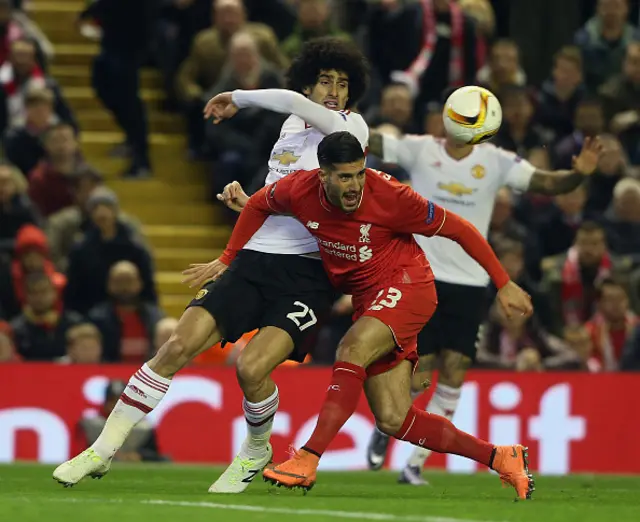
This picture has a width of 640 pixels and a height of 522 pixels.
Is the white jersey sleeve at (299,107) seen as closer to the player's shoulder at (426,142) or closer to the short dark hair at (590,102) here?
the player's shoulder at (426,142)

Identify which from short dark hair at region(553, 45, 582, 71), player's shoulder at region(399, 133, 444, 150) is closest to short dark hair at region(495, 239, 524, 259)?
short dark hair at region(553, 45, 582, 71)

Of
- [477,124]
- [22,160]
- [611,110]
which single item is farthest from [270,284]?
[611,110]

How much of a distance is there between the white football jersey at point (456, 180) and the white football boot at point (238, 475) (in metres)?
2.38

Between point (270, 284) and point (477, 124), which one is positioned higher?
point (477, 124)

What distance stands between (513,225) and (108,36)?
4.70 metres

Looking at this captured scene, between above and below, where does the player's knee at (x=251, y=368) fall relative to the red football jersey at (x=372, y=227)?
below

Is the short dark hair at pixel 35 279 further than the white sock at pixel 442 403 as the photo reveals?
Yes

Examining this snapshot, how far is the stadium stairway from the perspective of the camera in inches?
695

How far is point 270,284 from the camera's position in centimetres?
982

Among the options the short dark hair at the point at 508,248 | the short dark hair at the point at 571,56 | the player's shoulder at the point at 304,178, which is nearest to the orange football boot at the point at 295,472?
the player's shoulder at the point at 304,178

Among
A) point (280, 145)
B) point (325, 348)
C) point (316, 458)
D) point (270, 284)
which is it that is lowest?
point (325, 348)

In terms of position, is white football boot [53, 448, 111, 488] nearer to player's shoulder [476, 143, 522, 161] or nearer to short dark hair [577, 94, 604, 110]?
player's shoulder [476, 143, 522, 161]

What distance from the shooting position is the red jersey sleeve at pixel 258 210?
9.57 metres

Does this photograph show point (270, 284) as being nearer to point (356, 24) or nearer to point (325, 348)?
point (325, 348)
